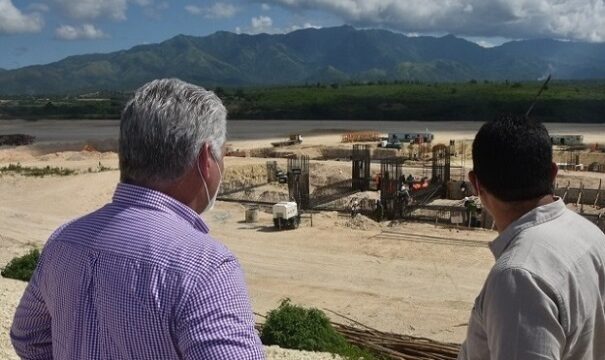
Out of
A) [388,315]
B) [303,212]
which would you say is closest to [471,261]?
[388,315]

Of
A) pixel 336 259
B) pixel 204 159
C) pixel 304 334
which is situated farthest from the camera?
pixel 336 259

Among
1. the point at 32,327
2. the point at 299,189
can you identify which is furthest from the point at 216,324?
the point at 299,189

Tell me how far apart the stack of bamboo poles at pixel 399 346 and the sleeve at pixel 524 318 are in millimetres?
6783

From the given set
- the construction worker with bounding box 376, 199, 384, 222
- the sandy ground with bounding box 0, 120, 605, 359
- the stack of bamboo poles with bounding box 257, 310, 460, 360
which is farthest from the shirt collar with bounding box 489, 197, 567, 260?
the construction worker with bounding box 376, 199, 384, 222

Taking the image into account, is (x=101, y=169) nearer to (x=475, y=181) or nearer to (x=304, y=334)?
(x=304, y=334)

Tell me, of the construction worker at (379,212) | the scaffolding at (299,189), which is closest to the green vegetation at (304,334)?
the construction worker at (379,212)

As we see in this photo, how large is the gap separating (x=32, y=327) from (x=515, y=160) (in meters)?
1.51

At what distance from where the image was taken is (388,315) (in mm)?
12438

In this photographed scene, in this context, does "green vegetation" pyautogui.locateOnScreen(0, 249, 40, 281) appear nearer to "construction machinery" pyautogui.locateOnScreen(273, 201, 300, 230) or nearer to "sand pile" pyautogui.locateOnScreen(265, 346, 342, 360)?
"sand pile" pyautogui.locateOnScreen(265, 346, 342, 360)

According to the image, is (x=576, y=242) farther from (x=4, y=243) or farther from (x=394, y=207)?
(x=394, y=207)

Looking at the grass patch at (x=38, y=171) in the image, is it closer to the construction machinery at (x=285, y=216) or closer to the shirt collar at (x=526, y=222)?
the construction machinery at (x=285, y=216)

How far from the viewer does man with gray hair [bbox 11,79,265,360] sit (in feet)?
5.52

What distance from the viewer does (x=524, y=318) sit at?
1828mm

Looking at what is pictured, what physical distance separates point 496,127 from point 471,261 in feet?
49.1
